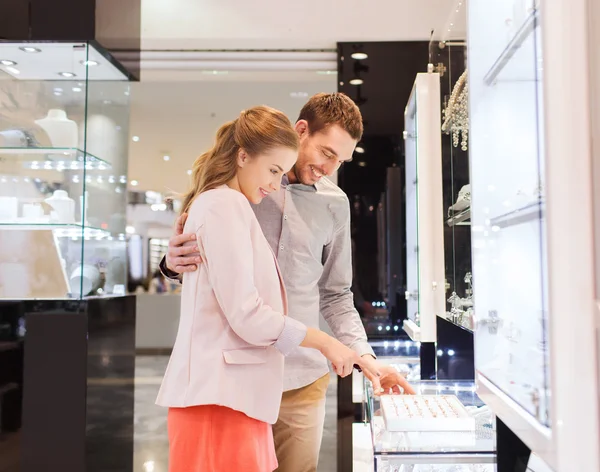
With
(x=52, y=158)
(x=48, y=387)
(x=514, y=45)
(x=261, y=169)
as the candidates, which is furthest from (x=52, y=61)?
(x=514, y=45)

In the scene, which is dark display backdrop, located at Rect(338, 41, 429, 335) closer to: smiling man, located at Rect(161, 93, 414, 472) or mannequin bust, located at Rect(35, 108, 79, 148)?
mannequin bust, located at Rect(35, 108, 79, 148)

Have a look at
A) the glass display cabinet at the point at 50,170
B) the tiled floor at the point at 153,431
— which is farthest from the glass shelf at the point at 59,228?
the tiled floor at the point at 153,431

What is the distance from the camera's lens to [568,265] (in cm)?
79

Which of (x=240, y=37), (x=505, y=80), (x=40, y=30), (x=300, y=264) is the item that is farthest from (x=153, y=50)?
(x=505, y=80)

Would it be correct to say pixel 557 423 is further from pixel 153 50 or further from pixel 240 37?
pixel 153 50

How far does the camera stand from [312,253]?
6.23 ft

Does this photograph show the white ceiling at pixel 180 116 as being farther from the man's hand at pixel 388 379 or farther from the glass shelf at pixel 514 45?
the glass shelf at pixel 514 45

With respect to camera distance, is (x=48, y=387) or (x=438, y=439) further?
(x=48, y=387)

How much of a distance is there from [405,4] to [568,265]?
11.8 feet

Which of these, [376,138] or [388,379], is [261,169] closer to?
[388,379]

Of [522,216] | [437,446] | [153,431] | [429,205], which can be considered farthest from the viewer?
[153,431]

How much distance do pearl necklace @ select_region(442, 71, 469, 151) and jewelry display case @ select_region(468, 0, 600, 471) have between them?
0.79m

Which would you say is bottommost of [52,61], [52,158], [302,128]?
[302,128]

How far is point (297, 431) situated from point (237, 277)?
0.75 metres
